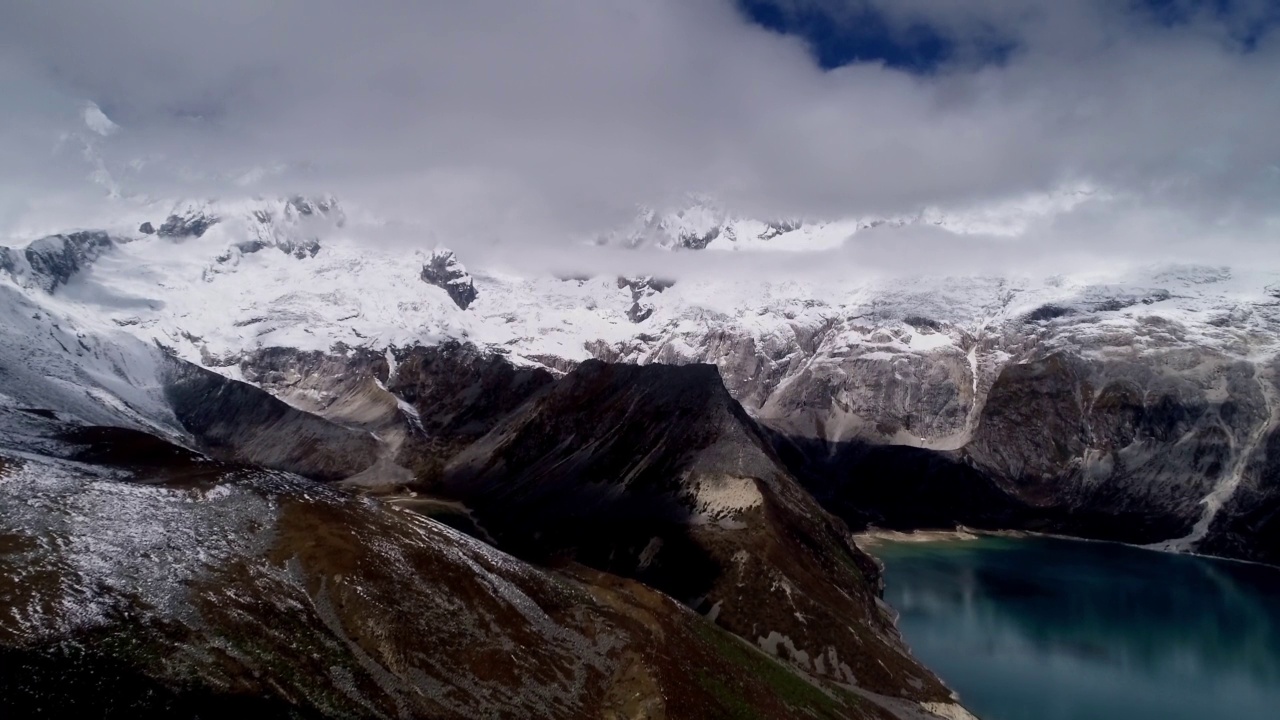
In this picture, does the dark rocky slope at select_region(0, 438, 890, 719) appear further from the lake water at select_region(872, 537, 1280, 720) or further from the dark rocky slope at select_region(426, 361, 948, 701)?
the lake water at select_region(872, 537, 1280, 720)

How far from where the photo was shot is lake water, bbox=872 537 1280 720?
105 meters

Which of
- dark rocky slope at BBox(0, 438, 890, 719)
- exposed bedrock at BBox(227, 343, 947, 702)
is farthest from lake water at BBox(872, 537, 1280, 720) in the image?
dark rocky slope at BBox(0, 438, 890, 719)

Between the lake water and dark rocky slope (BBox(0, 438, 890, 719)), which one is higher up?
dark rocky slope (BBox(0, 438, 890, 719))

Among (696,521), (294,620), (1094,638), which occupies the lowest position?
(1094,638)

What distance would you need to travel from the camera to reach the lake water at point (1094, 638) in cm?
10494

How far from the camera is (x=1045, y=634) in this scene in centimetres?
13662

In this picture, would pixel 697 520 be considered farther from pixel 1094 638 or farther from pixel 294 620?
pixel 294 620

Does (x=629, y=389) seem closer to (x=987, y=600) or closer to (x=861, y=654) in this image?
(x=987, y=600)

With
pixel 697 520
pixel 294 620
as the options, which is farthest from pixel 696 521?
pixel 294 620

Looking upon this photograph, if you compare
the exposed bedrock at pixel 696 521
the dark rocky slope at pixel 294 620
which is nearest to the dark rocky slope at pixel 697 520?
the exposed bedrock at pixel 696 521

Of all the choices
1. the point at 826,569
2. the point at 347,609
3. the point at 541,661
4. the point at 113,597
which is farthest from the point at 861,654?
the point at 113,597

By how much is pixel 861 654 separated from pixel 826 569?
1060 inches

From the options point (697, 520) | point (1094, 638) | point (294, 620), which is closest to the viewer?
point (294, 620)

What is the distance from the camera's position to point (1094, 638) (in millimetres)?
Answer: 134875
